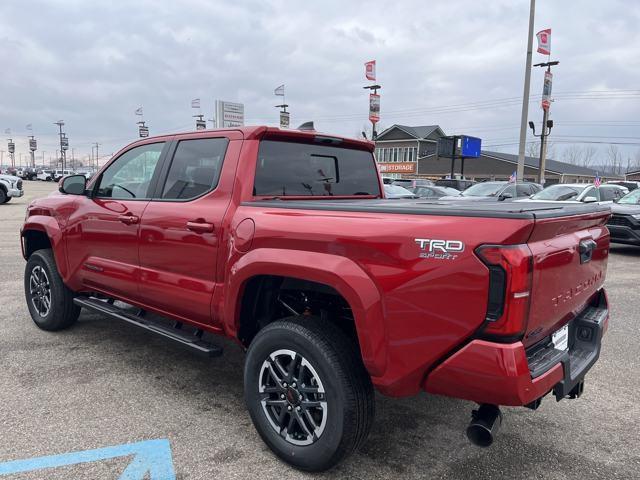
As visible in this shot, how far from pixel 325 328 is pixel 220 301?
0.79m

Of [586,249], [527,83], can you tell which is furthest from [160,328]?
[527,83]

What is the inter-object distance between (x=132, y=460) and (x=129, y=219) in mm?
1724

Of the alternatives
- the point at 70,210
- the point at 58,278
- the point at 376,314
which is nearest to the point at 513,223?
the point at 376,314

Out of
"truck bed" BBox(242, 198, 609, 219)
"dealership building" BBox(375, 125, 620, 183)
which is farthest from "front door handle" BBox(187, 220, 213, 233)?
"dealership building" BBox(375, 125, 620, 183)

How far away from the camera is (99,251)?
159 inches

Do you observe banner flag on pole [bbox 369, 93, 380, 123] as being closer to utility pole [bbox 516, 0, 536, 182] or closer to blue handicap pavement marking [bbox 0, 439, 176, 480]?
utility pole [bbox 516, 0, 536, 182]

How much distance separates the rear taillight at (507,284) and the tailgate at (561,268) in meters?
0.07

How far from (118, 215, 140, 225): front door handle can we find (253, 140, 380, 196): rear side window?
1.07 meters

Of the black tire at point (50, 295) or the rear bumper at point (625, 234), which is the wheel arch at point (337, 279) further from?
the rear bumper at point (625, 234)

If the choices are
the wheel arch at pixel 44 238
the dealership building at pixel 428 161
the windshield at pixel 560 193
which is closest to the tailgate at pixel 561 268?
the wheel arch at pixel 44 238

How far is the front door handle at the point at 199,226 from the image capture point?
307cm

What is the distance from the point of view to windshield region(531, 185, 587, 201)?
13609 mm

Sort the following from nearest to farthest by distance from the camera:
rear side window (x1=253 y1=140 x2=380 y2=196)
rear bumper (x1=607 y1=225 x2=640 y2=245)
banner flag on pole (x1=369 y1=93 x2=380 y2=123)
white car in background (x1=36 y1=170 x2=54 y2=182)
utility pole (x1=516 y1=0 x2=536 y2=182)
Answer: rear side window (x1=253 y1=140 x2=380 y2=196) → rear bumper (x1=607 y1=225 x2=640 y2=245) → utility pole (x1=516 y1=0 x2=536 y2=182) → banner flag on pole (x1=369 y1=93 x2=380 y2=123) → white car in background (x1=36 y1=170 x2=54 y2=182)

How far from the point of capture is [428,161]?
5697 centimetres
